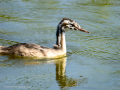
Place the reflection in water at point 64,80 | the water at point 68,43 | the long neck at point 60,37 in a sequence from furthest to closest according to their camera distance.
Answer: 1. the long neck at point 60,37
2. the water at point 68,43
3. the reflection in water at point 64,80

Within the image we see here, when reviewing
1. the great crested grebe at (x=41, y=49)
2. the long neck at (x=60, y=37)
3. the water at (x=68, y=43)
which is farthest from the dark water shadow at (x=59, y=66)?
the long neck at (x=60, y=37)

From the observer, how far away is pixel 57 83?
7691mm

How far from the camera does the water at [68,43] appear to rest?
7.81m

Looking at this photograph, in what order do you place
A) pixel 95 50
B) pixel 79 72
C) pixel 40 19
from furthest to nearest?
pixel 40 19
pixel 95 50
pixel 79 72

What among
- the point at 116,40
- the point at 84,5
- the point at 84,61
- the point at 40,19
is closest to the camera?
the point at 84,61

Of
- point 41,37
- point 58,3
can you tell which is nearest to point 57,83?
point 41,37

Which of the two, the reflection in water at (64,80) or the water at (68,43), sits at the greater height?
the water at (68,43)

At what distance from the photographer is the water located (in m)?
7.81

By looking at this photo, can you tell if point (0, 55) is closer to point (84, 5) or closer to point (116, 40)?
point (116, 40)

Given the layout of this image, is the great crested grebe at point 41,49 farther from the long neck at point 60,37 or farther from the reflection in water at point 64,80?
A: the reflection in water at point 64,80

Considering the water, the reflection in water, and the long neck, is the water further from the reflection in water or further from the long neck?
the long neck

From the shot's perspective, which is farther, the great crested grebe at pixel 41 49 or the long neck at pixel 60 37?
the long neck at pixel 60 37

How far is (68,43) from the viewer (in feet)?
38.2

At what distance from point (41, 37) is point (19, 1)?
21.0ft
